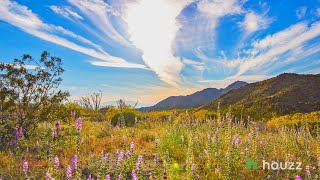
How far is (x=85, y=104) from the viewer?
31578mm

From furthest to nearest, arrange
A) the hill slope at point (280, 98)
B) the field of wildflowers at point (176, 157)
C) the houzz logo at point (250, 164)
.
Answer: the hill slope at point (280, 98) < the houzz logo at point (250, 164) < the field of wildflowers at point (176, 157)

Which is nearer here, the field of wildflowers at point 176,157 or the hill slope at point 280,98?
the field of wildflowers at point 176,157

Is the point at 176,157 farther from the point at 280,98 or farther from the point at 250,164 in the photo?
the point at 280,98

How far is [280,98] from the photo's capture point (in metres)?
43.0

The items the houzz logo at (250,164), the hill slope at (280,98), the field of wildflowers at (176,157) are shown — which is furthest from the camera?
the hill slope at (280,98)

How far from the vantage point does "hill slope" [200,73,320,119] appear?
35353 millimetres

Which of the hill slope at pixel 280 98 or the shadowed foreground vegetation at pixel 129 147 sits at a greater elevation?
the hill slope at pixel 280 98

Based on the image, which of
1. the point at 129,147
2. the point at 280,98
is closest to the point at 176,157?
the point at 129,147

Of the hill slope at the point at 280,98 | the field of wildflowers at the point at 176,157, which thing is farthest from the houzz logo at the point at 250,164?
the hill slope at the point at 280,98

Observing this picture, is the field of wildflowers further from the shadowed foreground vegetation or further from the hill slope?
the hill slope

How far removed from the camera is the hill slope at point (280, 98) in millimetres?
35353

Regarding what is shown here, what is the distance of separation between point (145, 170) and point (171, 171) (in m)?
2.31

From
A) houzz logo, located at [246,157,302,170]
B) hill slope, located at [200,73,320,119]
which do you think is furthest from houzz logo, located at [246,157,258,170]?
hill slope, located at [200,73,320,119]

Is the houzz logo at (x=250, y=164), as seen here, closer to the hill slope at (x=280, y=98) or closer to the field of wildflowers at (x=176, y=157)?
the field of wildflowers at (x=176, y=157)
